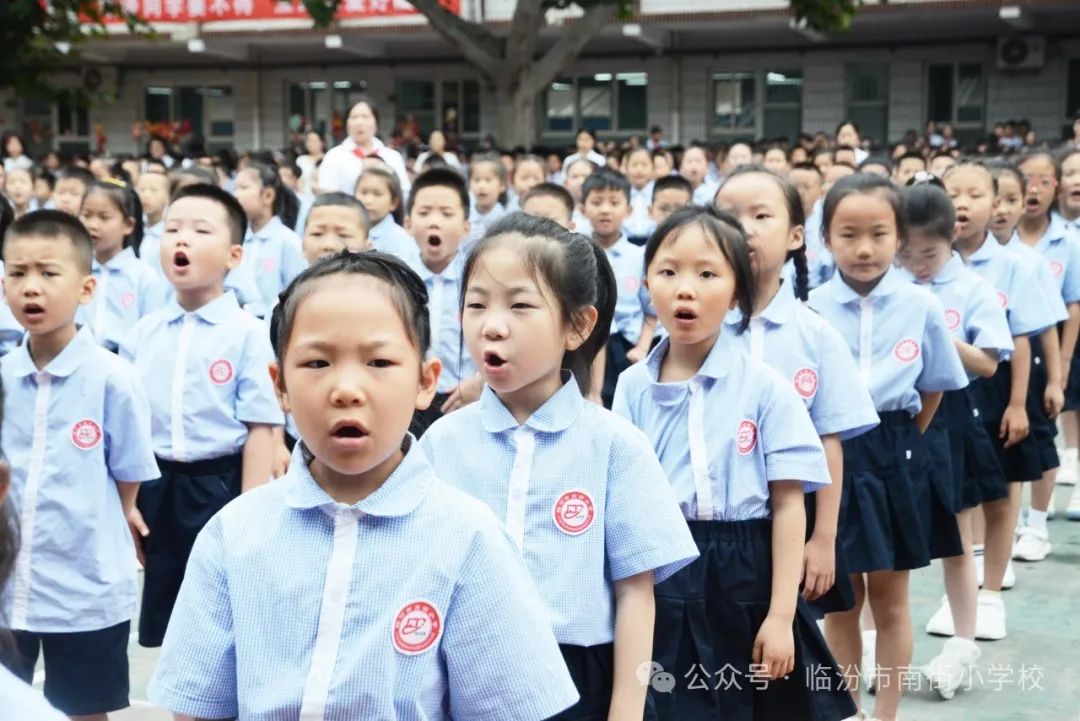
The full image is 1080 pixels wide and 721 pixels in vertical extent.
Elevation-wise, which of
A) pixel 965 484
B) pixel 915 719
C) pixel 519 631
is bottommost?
pixel 915 719

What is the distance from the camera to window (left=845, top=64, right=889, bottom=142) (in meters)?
18.5

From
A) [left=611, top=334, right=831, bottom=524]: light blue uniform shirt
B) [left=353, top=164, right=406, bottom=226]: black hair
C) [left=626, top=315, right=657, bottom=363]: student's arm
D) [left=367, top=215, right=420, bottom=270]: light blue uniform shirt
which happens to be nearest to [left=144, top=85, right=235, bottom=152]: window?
[left=353, top=164, right=406, bottom=226]: black hair

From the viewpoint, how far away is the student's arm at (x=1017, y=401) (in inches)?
172

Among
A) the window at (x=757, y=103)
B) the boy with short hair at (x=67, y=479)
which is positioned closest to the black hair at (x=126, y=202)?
the boy with short hair at (x=67, y=479)

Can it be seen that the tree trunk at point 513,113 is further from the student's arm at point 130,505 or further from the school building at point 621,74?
the student's arm at point 130,505

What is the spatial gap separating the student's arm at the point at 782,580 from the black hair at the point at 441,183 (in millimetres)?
2451

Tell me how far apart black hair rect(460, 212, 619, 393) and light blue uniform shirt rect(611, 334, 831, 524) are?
12.5 inches

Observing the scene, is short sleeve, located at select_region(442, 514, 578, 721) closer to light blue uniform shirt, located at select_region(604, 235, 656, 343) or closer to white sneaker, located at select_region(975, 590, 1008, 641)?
white sneaker, located at select_region(975, 590, 1008, 641)

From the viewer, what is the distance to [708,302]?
2.55 meters

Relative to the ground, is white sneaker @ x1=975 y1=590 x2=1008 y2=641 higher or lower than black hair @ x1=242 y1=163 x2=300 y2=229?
lower

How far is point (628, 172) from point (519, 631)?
27.2ft

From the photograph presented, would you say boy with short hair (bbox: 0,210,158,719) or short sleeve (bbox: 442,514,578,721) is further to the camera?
boy with short hair (bbox: 0,210,158,719)

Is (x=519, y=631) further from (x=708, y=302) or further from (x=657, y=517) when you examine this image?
(x=708, y=302)

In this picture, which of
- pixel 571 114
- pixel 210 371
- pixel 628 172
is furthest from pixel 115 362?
pixel 571 114
